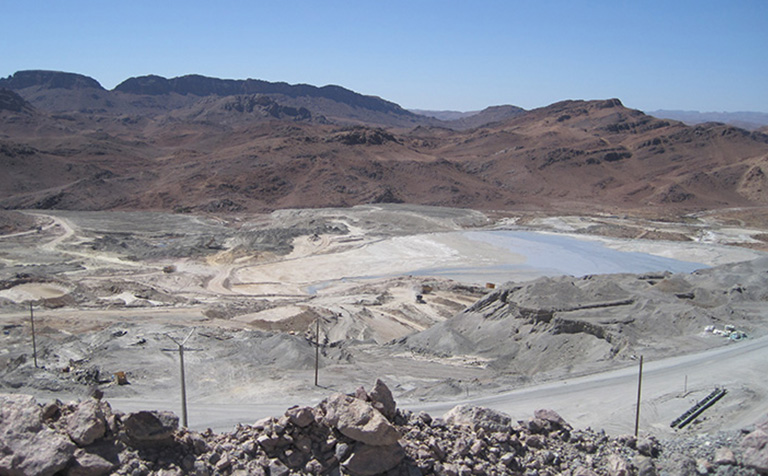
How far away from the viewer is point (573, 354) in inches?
859

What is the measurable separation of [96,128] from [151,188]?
240 feet

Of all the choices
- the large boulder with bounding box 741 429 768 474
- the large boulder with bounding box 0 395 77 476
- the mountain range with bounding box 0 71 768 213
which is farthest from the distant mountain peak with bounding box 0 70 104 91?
the large boulder with bounding box 741 429 768 474

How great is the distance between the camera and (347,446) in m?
9.65

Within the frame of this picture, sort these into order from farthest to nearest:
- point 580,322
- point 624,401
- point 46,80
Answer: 1. point 46,80
2. point 580,322
3. point 624,401

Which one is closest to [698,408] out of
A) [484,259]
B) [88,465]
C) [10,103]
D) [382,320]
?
[88,465]

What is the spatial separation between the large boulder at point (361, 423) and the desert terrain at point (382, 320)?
6.96 m

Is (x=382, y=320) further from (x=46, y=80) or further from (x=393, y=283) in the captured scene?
(x=46, y=80)

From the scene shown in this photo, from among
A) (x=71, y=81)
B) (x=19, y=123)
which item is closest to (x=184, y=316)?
(x=19, y=123)

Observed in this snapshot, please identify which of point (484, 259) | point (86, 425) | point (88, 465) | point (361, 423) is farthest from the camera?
point (484, 259)

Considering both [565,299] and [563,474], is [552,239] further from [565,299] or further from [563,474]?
[563,474]

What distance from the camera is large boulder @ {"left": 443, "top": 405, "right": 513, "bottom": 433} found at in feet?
36.8

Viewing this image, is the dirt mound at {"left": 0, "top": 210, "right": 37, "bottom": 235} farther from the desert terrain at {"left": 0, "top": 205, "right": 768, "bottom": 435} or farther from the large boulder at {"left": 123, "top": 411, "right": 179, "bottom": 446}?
the large boulder at {"left": 123, "top": 411, "right": 179, "bottom": 446}

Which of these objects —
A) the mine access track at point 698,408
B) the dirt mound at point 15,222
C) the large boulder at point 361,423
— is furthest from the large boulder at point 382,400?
the dirt mound at point 15,222

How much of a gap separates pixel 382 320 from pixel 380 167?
58.7 m
